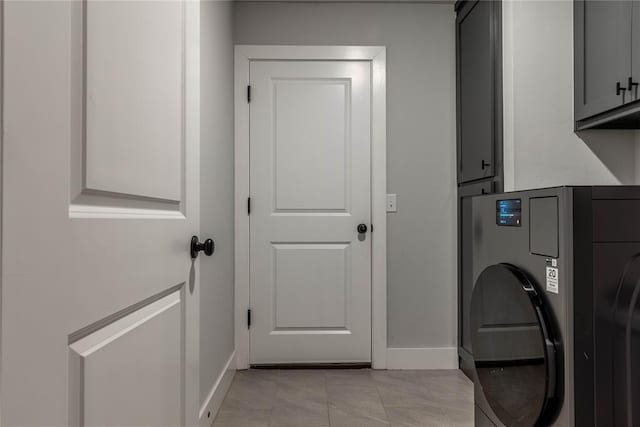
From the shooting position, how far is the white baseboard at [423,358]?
9.04 ft

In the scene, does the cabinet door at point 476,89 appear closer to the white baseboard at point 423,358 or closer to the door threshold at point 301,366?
the white baseboard at point 423,358

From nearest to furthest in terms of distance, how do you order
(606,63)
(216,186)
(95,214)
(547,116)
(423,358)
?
(95,214) → (606,63) → (547,116) → (216,186) → (423,358)

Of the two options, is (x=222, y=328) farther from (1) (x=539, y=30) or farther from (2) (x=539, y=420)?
(1) (x=539, y=30)

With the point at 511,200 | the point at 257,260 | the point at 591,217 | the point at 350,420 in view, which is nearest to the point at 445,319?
the point at 350,420

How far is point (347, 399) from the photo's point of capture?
2.32 metres

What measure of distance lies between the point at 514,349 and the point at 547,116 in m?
1.30

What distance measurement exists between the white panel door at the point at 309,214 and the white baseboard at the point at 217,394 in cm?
25

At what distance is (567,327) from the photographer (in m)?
1.07

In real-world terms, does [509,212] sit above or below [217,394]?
above

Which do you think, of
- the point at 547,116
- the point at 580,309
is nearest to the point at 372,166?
the point at 547,116

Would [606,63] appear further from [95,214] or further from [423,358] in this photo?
[95,214]

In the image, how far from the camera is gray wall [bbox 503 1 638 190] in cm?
207

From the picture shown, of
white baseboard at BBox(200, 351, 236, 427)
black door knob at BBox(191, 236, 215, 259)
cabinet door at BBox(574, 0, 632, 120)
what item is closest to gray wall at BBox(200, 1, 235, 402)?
white baseboard at BBox(200, 351, 236, 427)

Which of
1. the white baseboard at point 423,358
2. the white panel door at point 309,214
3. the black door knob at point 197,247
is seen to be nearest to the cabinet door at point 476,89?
the white panel door at point 309,214
